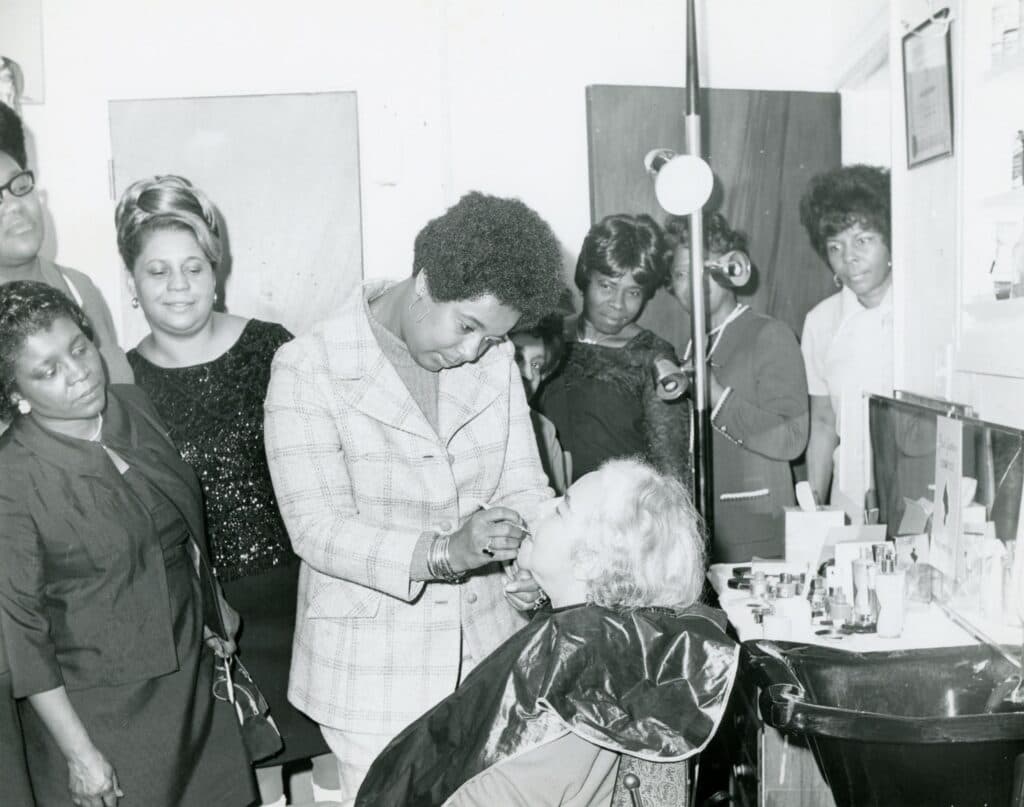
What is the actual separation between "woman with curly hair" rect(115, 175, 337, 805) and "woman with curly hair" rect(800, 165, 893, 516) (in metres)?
1.45

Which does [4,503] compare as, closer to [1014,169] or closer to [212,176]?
[212,176]

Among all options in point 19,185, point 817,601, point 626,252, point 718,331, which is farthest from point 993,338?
point 19,185

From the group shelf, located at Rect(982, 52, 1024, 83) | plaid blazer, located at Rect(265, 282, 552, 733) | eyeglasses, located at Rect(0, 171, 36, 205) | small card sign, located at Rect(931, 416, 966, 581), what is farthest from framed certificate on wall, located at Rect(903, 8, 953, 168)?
eyeglasses, located at Rect(0, 171, 36, 205)

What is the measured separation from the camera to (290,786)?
2.70 metres

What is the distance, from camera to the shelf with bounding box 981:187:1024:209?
1622 millimetres

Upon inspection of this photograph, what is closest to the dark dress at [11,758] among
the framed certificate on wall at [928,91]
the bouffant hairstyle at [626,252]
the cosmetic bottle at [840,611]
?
the cosmetic bottle at [840,611]

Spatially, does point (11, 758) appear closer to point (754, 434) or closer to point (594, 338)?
point (594, 338)

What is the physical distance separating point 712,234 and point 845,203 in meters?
0.36

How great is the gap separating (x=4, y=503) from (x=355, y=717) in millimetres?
705

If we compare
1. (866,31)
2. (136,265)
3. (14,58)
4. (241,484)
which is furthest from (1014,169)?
(14,58)

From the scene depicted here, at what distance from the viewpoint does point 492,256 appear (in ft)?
5.14

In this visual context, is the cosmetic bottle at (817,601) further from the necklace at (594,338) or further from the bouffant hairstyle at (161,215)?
the bouffant hairstyle at (161,215)

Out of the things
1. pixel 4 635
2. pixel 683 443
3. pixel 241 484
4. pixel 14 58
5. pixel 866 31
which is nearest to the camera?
pixel 4 635

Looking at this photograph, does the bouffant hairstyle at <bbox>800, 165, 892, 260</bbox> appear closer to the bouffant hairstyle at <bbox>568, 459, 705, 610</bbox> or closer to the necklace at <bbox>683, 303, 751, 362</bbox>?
the necklace at <bbox>683, 303, 751, 362</bbox>
